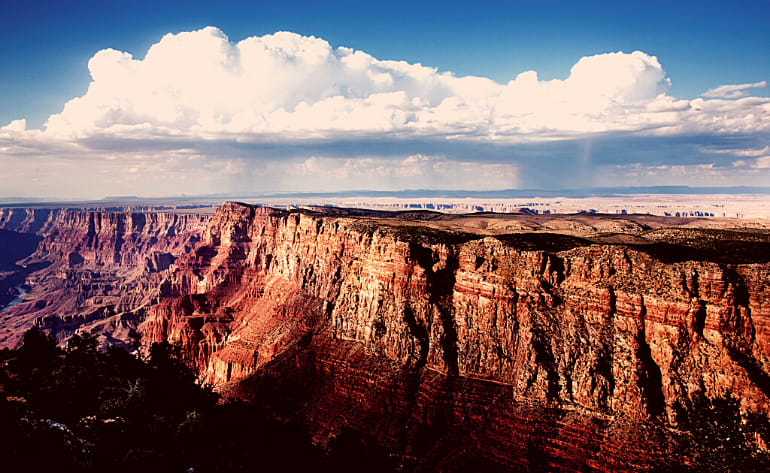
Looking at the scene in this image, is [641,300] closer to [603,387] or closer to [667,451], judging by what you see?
[603,387]

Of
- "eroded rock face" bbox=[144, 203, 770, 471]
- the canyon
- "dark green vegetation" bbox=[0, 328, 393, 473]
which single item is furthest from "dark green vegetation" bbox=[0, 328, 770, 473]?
"eroded rock face" bbox=[144, 203, 770, 471]

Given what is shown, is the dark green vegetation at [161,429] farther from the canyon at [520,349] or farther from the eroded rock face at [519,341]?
the eroded rock face at [519,341]

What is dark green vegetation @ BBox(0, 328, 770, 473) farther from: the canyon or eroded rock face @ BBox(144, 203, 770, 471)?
eroded rock face @ BBox(144, 203, 770, 471)

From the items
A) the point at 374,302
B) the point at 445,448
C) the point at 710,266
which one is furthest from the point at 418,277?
the point at 710,266

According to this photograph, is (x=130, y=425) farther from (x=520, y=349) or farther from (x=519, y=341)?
(x=519, y=341)

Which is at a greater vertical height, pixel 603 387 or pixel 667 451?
pixel 603 387
